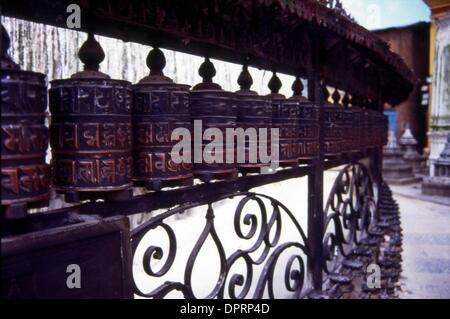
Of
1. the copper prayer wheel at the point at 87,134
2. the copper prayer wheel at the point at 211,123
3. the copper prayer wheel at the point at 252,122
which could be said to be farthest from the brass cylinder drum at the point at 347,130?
the copper prayer wheel at the point at 87,134

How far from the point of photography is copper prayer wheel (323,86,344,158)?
2.40 metres

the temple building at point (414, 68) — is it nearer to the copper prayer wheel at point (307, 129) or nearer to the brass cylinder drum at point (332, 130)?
the brass cylinder drum at point (332, 130)

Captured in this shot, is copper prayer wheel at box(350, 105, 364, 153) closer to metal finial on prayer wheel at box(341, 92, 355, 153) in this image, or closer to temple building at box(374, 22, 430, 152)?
metal finial on prayer wheel at box(341, 92, 355, 153)

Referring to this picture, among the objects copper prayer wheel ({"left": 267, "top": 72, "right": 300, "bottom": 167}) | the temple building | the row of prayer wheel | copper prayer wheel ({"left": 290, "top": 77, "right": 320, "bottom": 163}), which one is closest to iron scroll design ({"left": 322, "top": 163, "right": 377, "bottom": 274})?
copper prayer wheel ({"left": 290, "top": 77, "right": 320, "bottom": 163})

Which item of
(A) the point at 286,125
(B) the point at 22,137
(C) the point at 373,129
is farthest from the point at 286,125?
(C) the point at 373,129

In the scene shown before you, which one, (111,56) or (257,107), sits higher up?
(111,56)

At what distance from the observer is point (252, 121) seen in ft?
5.31

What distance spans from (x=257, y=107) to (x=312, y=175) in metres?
0.86

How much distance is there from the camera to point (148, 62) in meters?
1.37

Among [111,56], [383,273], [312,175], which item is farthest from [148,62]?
[111,56]

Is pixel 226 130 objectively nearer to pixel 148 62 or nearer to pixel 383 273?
pixel 148 62

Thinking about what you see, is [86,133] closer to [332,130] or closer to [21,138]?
[21,138]

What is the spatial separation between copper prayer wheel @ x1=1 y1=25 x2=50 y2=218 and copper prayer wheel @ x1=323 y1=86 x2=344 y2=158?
1732 millimetres
